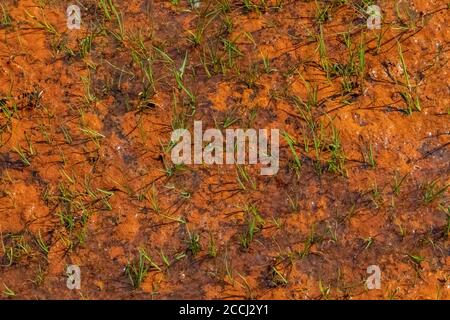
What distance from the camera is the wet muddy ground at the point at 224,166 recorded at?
380 centimetres

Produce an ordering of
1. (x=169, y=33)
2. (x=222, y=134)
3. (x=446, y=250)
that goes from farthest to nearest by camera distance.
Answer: (x=169, y=33), (x=222, y=134), (x=446, y=250)

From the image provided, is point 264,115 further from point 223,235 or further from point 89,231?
point 89,231

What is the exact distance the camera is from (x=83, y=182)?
4.01 m

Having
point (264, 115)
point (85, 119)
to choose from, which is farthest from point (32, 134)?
point (264, 115)

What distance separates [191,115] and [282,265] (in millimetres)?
994

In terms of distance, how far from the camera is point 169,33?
14.6ft

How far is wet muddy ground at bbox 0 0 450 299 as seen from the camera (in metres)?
3.80

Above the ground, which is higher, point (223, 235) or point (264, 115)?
point (264, 115)

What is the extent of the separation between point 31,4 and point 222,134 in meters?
1.52

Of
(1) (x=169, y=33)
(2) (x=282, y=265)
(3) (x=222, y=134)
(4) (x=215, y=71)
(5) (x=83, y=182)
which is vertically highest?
(1) (x=169, y=33)

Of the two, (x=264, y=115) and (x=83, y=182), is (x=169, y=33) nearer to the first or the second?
(x=264, y=115)

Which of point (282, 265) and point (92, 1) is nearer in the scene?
point (282, 265)

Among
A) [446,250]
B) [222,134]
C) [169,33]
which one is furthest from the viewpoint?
[169,33]

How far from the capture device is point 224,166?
13.2ft
